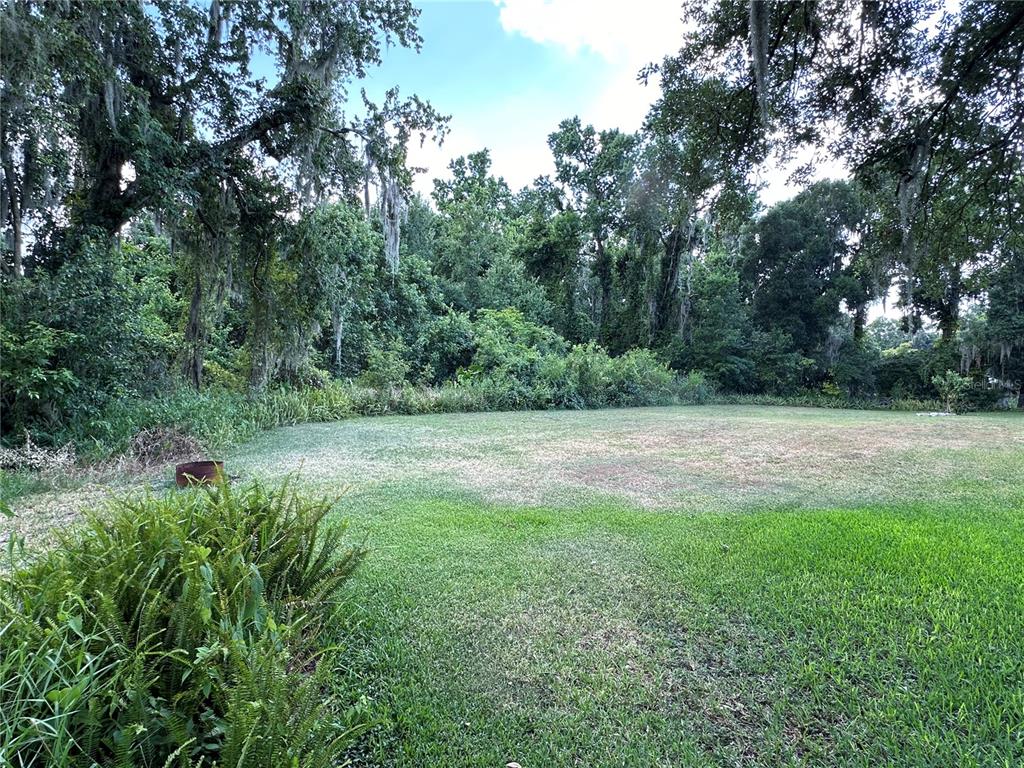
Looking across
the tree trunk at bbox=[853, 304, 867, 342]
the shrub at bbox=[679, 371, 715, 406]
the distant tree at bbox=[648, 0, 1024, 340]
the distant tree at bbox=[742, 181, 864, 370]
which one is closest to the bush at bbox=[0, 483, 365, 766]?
the distant tree at bbox=[648, 0, 1024, 340]

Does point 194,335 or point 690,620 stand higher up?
point 194,335

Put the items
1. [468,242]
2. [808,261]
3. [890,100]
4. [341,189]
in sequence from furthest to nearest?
[468,242], [808,261], [341,189], [890,100]

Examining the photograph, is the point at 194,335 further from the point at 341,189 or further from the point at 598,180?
the point at 598,180

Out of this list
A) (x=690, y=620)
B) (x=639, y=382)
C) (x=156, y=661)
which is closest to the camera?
(x=156, y=661)

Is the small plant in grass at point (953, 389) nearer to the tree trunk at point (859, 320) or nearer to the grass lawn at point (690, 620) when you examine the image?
the tree trunk at point (859, 320)

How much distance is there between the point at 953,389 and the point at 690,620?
1645 centimetres

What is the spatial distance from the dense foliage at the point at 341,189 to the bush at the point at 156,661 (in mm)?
3878

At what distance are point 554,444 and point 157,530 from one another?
5.55 meters

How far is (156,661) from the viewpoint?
44.8 inches

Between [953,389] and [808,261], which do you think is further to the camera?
[808,261]

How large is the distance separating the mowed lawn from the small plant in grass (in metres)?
11.5

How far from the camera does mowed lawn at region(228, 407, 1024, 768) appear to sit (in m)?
1.50

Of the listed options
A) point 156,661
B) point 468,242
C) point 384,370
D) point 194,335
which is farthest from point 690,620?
point 468,242

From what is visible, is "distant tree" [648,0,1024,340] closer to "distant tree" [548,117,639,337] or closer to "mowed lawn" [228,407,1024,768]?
"mowed lawn" [228,407,1024,768]
